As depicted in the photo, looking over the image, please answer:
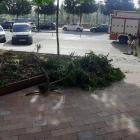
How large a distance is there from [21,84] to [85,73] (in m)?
1.82

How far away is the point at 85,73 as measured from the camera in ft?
18.1

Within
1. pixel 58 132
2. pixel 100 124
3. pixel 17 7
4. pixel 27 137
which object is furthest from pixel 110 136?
pixel 17 7

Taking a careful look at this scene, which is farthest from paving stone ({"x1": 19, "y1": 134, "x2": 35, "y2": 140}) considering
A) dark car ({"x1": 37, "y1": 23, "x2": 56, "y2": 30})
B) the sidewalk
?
dark car ({"x1": 37, "y1": 23, "x2": 56, "y2": 30})

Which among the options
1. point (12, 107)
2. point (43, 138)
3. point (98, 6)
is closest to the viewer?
point (43, 138)

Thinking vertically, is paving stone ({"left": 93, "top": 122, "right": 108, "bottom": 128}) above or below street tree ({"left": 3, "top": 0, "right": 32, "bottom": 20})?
below

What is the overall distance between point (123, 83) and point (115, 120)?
2536 millimetres

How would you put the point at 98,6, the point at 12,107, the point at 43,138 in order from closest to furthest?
the point at 43,138 → the point at 12,107 → the point at 98,6

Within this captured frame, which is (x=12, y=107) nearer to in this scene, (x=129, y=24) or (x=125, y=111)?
(x=125, y=111)

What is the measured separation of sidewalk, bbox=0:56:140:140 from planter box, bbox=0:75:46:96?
0.12 meters

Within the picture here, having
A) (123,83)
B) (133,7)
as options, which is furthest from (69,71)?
(133,7)

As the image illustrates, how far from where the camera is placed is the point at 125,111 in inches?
165

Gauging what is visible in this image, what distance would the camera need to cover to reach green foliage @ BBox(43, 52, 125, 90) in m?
5.39

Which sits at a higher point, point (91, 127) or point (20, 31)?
point (20, 31)

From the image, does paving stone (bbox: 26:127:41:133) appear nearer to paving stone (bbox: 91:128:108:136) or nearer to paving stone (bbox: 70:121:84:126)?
paving stone (bbox: 70:121:84:126)
